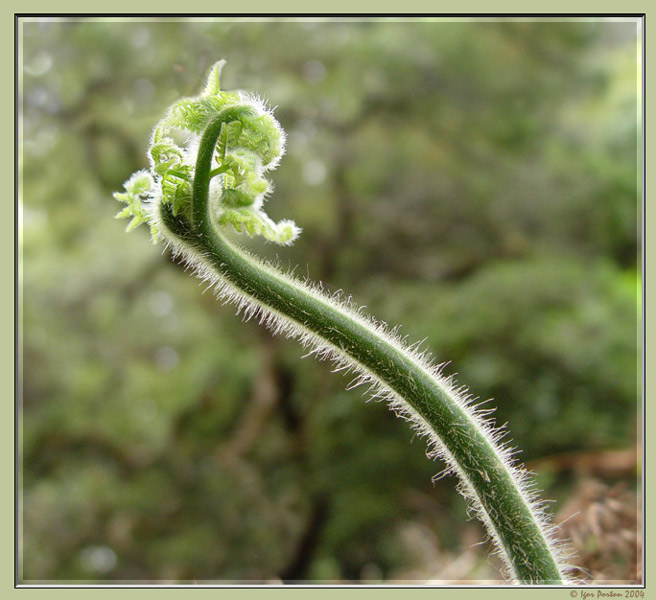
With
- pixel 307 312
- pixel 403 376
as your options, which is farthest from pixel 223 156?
pixel 403 376

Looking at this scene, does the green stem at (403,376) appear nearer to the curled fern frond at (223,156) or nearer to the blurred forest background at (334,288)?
the curled fern frond at (223,156)

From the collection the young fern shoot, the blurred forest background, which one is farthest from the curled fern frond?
the blurred forest background

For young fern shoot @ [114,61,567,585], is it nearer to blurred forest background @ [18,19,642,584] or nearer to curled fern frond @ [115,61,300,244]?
curled fern frond @ [115,61,300,244]

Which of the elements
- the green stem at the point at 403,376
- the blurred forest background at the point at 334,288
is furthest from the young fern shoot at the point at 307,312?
the blurred forest background at the point at 334,288

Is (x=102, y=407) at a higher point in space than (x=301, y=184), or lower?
lower

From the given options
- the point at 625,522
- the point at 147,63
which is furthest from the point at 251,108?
the point at 147,63

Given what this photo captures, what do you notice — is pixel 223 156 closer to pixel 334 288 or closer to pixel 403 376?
pixel 403 376

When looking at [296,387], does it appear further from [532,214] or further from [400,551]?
[532,214]
